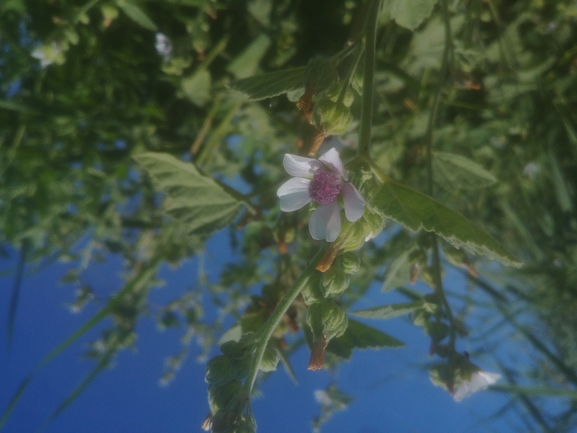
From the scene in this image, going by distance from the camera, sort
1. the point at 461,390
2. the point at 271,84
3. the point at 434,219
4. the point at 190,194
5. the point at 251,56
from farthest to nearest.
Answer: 1. the point at 251,56
2. the point at 190,194
3. the point at 461,390
4. the point at 271,84
5. the point at 434,219

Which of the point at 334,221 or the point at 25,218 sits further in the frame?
the point at 25,218

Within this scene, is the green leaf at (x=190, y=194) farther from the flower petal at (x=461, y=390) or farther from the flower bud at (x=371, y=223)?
the flower petal at (x=461, y=390)

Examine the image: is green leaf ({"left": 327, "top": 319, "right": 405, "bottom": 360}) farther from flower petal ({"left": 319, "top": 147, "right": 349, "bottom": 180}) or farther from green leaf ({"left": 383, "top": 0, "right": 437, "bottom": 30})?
green leaf ({"left": 383, "top": 0, "right": 437, "bottom": 30})

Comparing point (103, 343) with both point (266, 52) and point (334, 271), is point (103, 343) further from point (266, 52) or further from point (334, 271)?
point (334, 271)

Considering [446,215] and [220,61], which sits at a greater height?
[220,61]

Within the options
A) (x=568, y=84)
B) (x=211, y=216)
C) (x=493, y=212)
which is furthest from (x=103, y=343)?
(x=568, y=84)

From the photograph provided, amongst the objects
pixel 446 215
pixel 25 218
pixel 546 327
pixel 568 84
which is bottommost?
pixel 546 327

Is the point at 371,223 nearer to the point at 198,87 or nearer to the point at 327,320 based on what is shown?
the point at 327,320

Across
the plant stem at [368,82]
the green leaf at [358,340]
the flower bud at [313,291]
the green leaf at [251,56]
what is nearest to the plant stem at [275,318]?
the flower bud at [313,291]

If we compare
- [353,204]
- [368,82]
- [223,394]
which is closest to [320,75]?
[368,82]
